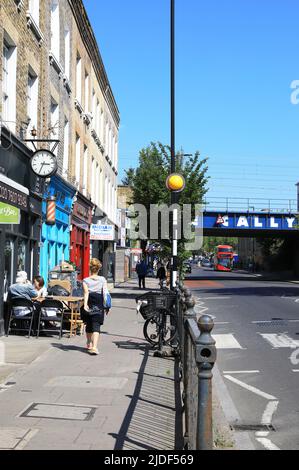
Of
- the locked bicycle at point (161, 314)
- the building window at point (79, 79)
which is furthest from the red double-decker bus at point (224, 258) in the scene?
the locked bicycle at point (161, 314)

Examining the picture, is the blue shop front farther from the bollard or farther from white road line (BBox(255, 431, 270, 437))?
the bollard

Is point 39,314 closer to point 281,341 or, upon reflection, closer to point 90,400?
point 281,341

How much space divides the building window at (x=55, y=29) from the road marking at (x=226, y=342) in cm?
1087

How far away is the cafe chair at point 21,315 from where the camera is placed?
12.4m

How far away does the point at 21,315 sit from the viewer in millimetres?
12570

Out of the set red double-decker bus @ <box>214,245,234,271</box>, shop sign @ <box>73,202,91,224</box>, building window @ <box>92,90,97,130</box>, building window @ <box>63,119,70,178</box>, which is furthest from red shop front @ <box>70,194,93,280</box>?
red double-decker bus @ <box>214,245,234,271</box>

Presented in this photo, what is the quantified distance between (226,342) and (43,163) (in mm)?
6415

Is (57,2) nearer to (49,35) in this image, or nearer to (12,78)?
(49,35)

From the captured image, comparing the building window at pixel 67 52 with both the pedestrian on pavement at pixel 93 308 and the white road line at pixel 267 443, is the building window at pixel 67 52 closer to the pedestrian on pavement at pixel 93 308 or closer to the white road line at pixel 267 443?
the pedestrian on pavement at pixel 93 308

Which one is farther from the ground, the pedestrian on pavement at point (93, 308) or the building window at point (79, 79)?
the building window at point (79, 79)

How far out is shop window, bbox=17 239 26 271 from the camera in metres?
14.8

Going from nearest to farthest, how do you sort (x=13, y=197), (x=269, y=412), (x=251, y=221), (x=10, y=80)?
(x=269, y=412)
(x=13, y=197)
(x=10, y=80)
(x=251, y=221)

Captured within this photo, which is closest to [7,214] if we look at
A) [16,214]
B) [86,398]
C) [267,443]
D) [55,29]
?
[16,214]

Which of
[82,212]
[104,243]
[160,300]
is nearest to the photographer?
[160,300]
